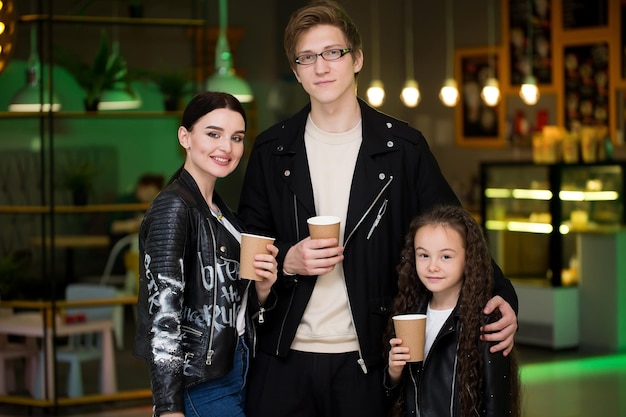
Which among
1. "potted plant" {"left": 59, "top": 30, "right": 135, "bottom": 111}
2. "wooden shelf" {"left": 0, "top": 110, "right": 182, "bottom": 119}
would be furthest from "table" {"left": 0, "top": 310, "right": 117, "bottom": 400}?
"potted plant" {"left": 59, "top": 30, "right": 135, "bottom": 111}

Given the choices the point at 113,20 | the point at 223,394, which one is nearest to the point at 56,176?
the point at 113,20

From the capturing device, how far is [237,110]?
2588 mm

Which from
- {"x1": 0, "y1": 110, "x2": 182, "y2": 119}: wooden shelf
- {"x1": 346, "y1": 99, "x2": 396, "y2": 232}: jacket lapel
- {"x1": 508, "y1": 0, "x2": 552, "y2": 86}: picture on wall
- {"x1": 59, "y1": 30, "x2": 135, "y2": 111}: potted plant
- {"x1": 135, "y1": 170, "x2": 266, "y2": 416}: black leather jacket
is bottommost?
{"x1": 135, "y1": 170, "x2": 266, "y2": 416}: black leather jacket

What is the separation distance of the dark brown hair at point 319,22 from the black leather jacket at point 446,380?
0.77 meters

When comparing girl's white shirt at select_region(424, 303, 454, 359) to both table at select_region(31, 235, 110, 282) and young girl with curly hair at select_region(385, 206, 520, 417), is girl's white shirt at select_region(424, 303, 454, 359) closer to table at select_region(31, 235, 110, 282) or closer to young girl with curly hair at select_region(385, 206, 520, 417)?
young girl with curly hair at select_region(385, 206, 520, 417)

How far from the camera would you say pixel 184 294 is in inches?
96.0

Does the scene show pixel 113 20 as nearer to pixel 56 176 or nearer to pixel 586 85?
pixel 56 176

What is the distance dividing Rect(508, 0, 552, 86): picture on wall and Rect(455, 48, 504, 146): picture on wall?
0.33m

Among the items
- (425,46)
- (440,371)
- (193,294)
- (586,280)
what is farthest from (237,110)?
(425,46)

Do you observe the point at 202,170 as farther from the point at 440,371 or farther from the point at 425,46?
the point at 425,46

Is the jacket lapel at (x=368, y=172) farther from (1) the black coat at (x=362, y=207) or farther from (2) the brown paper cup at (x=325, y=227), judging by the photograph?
(2) the brown paper cup at (x=325, y=227)

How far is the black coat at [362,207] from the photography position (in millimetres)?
2721

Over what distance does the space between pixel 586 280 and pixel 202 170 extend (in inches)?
273

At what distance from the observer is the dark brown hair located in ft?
8.82
